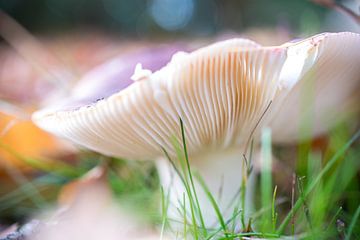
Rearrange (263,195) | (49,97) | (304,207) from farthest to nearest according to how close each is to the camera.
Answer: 1. (49,97)
2. (263,195)
3. (304,207)

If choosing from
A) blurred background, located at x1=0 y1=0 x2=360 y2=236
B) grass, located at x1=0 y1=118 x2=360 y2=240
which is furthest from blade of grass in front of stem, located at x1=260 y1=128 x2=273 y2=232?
blurred background, located at x1=0 y1=0 x2=360 y2=236

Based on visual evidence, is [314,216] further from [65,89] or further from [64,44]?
[64,44]

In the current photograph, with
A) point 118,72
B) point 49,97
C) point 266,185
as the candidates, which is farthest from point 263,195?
point 49,97

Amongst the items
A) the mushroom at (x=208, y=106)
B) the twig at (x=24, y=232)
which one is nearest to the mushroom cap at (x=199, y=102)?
the mushroom at (x=208, y=106)

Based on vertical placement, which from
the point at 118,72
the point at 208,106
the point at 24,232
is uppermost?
the point at 118,72

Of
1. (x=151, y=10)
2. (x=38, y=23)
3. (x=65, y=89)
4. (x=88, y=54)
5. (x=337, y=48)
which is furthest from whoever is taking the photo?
(x=151, y=10)

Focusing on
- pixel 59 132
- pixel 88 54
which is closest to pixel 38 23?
pixel 88 54

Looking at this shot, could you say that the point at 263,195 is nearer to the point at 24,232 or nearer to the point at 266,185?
the point at 266,185

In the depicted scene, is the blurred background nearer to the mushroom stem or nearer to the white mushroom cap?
the mushroom stem
